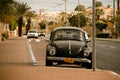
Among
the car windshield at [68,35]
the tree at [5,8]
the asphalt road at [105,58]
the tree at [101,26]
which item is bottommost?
the asphalt road at [105,58]

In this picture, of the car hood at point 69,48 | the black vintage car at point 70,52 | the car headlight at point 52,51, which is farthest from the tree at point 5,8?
the car hood at point 69,48

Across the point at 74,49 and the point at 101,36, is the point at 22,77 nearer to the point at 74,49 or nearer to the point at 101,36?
the point at 74,49

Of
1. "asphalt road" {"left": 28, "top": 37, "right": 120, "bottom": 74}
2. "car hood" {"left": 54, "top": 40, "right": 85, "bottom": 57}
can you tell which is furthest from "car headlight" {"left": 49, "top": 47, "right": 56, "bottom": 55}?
"asphalt road" {"left": 28, "top": 37, "right": 120, "bottom": 74}

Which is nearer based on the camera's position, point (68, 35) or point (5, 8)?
point (68, 35)

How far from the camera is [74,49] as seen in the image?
715 inches

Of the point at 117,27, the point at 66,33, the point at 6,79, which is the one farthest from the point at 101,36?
the point at 6,79

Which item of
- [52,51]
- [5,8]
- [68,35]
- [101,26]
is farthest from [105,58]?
[101,26]

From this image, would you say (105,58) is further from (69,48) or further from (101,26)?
(101,26)

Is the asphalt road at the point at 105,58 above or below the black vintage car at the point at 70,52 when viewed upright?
below

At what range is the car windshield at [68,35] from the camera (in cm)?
1942

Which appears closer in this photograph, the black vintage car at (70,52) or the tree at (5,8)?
the black vintage car at (70,52)

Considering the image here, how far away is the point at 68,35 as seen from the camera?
19.6 m

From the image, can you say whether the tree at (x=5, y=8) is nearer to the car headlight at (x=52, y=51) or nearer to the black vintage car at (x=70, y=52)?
the black vintage car at (x=70, y=52)

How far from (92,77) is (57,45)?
4.24 metres
